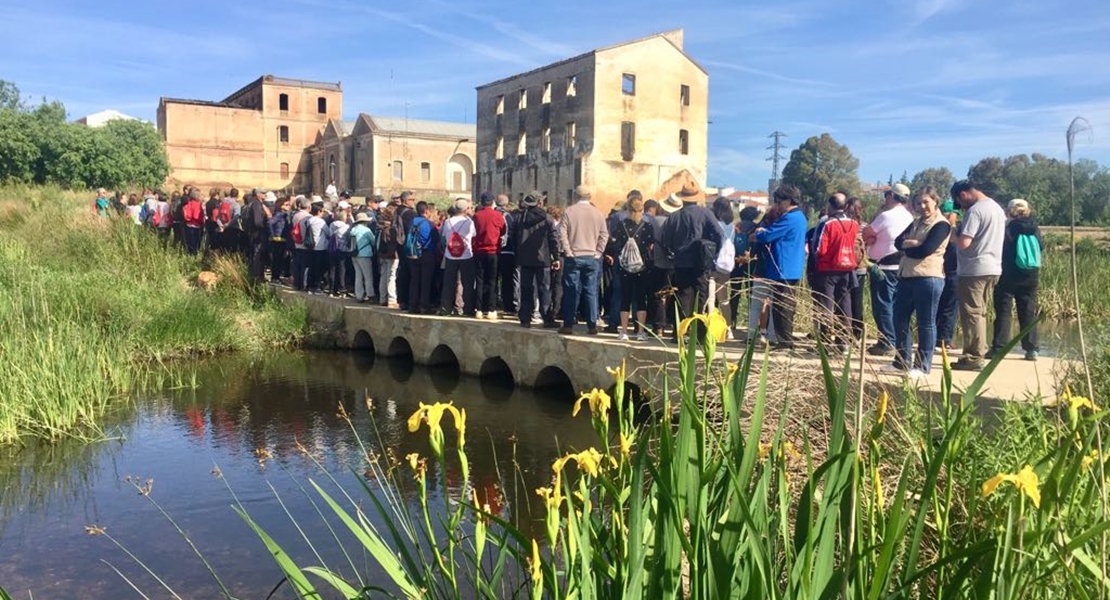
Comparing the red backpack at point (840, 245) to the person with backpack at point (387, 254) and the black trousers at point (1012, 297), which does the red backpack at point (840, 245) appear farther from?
the person with backpack at point (387, 254)

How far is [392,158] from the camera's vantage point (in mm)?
56438

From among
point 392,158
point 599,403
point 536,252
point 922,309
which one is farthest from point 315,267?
point 392,158

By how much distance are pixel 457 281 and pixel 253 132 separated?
180 ft

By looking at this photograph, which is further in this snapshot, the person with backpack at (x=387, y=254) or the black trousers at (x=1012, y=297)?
the person with backpack at (x=387, y=254)

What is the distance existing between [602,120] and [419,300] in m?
30.0

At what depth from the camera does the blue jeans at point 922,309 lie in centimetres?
690

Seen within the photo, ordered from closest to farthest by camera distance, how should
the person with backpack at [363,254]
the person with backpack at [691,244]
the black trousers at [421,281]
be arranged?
the person with backpack at [691,244]
the black trousers at [421,281]
the person with backpack at [363,254]

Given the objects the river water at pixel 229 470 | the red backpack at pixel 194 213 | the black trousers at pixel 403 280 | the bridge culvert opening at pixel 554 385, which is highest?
the red backpack at pixel 194 213

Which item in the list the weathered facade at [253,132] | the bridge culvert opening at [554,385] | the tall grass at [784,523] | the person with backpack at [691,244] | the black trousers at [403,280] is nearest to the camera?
the tall grass at [784,523]

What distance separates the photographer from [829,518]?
5.67ft

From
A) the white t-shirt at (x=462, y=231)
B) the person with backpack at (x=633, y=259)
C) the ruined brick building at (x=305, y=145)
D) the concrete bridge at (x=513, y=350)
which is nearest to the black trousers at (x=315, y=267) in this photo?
the concrete bridge at (x=513, y=350)

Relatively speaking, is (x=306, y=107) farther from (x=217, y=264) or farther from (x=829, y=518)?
(x=829, y=518)

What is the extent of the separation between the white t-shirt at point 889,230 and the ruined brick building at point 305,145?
50.2 m

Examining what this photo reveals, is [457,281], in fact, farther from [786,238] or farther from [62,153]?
[62,153]
